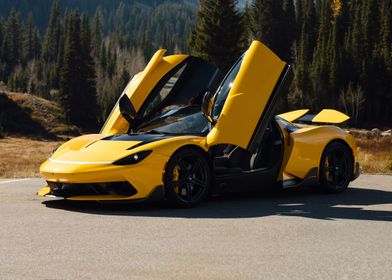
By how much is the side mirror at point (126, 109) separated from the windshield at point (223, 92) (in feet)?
4.10

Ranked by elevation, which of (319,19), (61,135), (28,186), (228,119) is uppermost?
(319,19)

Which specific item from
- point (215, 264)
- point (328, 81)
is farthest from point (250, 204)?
point (328, 81)

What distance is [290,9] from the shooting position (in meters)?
111

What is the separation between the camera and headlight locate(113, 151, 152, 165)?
22.3 feet

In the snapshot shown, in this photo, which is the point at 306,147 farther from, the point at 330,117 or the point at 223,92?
the point at 223,92

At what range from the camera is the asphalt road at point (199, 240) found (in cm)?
419

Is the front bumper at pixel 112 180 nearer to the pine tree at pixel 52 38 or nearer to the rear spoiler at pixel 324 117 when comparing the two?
the rear spoiler at pixel 324 117

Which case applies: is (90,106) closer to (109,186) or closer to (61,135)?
(61,135)

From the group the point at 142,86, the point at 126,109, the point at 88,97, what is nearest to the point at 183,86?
the point at 142,86

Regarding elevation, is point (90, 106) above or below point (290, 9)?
below

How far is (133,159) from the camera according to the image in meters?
6.83

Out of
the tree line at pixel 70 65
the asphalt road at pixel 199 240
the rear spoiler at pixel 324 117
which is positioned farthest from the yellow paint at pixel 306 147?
the tree line at pixel 70 65

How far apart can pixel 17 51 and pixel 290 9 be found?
204 feet

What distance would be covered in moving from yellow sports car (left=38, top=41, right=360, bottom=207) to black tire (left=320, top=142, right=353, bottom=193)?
0.05 ft
